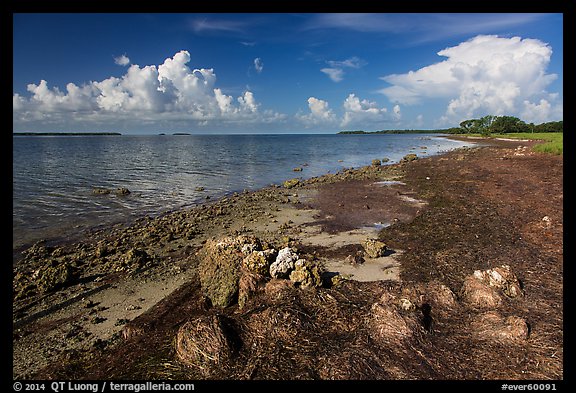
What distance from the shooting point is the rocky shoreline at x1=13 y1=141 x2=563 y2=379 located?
20.1ft

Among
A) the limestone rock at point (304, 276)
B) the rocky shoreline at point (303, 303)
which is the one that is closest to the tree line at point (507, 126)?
the rocky shoreline at point (303, 303)

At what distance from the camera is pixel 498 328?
6.64 meters

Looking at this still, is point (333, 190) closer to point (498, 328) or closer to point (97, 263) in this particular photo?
point (97, 263)

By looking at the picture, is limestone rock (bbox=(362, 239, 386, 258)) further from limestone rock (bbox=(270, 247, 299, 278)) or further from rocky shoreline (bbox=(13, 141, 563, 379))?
limestone rock (bbox=(270, 247, 299, 278))

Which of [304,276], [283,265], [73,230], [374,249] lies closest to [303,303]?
[304,276]

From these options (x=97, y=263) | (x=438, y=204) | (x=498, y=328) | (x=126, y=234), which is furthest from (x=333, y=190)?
(x=498, y=328)

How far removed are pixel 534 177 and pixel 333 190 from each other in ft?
69.6

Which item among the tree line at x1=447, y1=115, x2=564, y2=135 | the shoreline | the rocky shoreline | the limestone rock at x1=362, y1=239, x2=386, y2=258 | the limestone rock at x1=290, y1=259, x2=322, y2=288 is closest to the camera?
the rocky shoreline

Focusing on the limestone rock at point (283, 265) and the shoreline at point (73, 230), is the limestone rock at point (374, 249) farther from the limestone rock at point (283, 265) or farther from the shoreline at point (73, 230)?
the shoreline at point (73, 230)

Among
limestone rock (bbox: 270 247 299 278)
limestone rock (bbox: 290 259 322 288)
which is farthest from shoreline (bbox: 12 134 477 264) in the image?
limestone rock (bbox: 290 259 322 288)

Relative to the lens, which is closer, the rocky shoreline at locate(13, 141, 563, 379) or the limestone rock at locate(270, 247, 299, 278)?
the rocky shoreline at locate(13, 141, 563, 379)

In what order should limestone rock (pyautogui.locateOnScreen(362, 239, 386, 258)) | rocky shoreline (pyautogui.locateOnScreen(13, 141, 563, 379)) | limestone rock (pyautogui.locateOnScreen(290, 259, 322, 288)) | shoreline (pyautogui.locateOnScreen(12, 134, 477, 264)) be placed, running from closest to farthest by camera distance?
rocky shoreline (pyautogui.locateOnScreen(13, 141, 563, 379)) < limestone rock (pyautogui.locateOnScreen(290, 259, 322, 288)) < limestone rock (pyautogui.locateOnScreen(362, 239, 386, 258)) < shoreline (pyautogui.locateOnScreen(12, 134, 477, 264))

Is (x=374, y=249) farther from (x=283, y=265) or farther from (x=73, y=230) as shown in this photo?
(x=73, y=230)

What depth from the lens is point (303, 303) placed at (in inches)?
309
